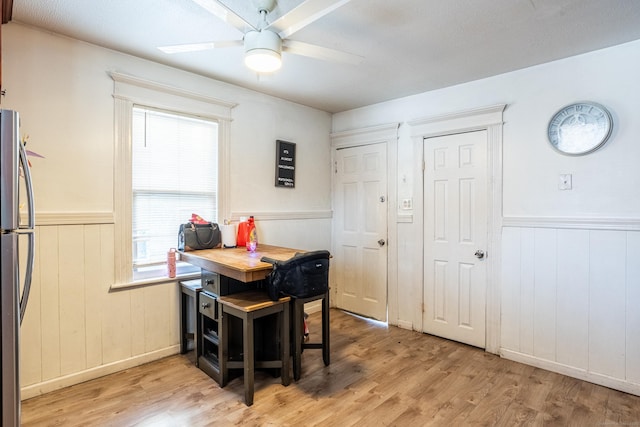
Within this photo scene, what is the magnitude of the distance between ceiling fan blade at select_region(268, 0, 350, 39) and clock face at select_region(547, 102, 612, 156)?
215cm

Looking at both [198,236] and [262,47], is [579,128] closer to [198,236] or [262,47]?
[262,47]

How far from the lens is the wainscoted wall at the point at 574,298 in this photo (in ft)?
7.86

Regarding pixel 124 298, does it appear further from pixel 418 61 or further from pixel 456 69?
pixel 456 69

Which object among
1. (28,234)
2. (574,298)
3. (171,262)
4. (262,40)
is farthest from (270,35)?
(574,298)

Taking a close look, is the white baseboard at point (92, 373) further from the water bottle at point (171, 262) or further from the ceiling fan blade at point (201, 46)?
the ceiling fan blade at point (201, 46)

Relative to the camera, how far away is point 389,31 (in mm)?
2268

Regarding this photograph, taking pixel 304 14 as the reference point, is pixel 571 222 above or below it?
below

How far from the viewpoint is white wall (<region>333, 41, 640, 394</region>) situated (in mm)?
2400

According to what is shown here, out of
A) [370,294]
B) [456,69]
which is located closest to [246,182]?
[370,294]

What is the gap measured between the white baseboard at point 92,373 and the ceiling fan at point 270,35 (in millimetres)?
2329

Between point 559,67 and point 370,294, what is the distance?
9.17 feet

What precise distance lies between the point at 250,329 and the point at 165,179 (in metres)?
1.54

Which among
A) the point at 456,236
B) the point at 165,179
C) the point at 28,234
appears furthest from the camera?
the point at 456,236

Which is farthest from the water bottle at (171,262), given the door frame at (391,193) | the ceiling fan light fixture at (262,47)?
the door frame at (391,193)
